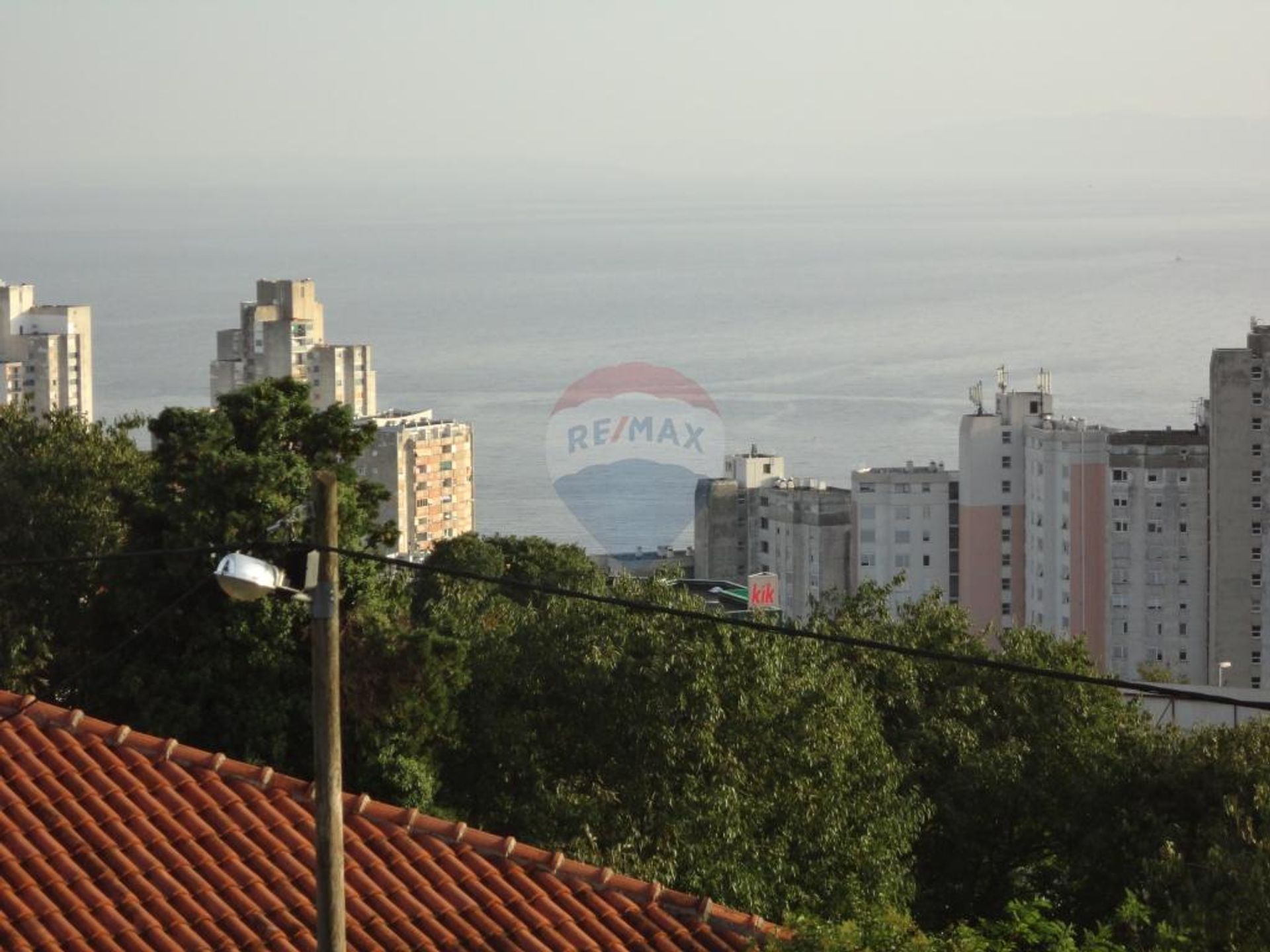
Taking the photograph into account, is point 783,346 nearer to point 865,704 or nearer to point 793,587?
point 793,587

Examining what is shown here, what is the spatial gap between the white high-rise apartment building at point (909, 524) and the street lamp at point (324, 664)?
260 feet

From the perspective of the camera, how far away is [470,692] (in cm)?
2008

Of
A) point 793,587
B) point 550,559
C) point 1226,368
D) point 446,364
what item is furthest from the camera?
point 446,364

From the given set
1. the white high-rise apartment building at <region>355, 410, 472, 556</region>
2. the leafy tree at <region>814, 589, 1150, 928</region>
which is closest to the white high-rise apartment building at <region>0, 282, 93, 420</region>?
the white high-rise apartment building at <region>355, 410, 472, 556</region>

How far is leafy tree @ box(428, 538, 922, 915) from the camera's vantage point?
16.8 metres

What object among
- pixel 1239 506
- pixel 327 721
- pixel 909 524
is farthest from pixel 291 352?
pixel 327 721

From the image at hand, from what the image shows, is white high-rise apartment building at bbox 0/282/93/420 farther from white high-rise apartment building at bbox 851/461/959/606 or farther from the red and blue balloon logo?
white high-rise apartment building at bbox 851/461/959/606

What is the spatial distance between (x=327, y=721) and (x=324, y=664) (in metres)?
0.24

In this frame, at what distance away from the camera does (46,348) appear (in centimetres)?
12900

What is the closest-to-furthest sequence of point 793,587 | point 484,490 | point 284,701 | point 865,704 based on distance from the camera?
point 284,701 → point 865,704 → point 793,587 → point 484,490

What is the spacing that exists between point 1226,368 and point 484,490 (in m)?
55.1

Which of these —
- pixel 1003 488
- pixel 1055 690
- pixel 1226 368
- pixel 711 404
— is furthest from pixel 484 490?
pixel 1055 690

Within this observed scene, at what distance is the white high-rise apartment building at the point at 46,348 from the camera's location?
422 feet

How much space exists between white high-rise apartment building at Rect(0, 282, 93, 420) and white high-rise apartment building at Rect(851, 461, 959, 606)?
186 ft
